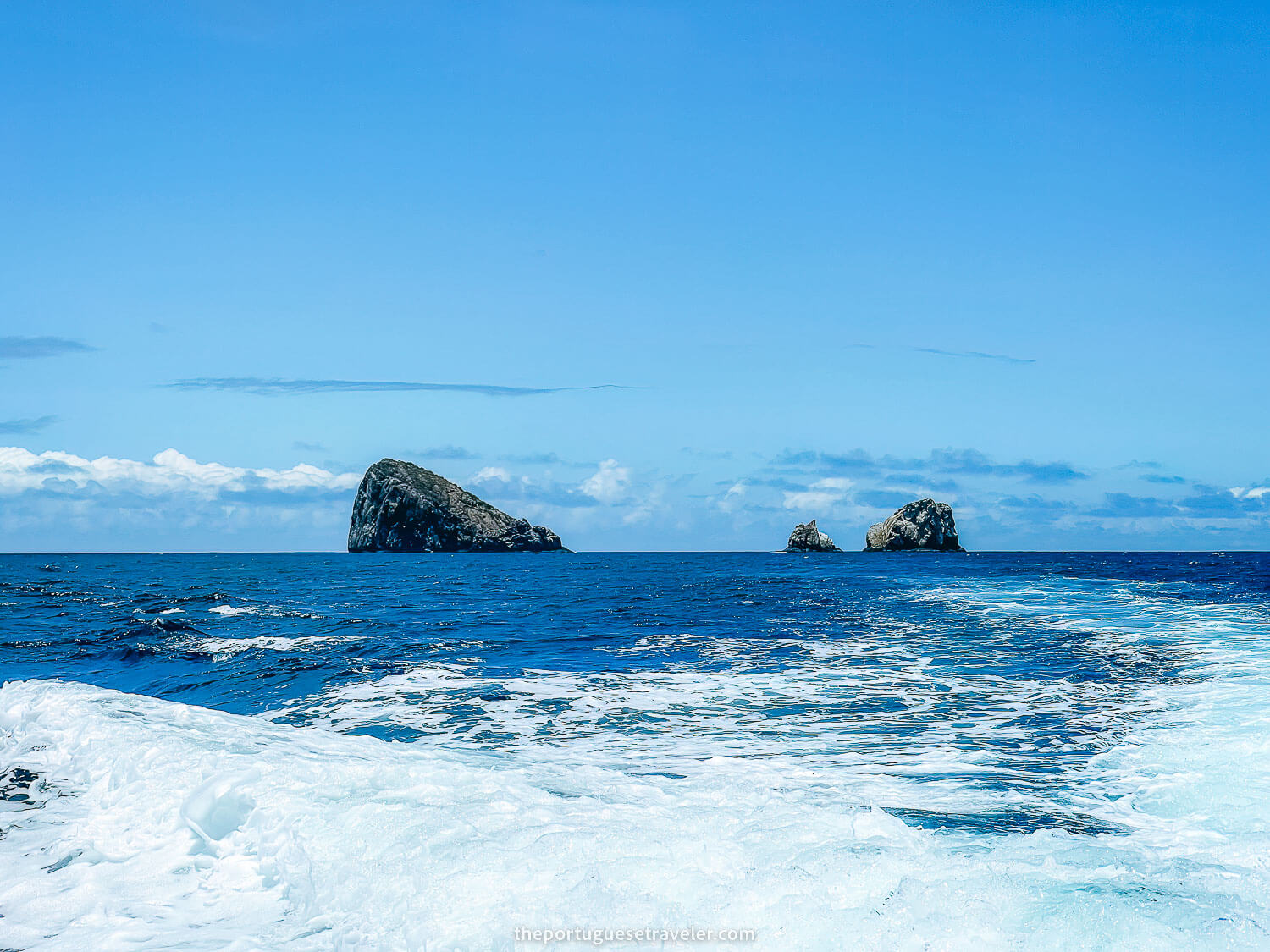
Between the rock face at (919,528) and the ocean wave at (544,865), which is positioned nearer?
the ocean wave at (544,865)

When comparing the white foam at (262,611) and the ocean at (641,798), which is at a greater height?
the ocean at (641,798)

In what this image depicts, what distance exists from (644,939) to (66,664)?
58.3 ft

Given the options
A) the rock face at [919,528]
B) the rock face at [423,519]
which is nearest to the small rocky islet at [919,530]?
the rock face at [919,528]

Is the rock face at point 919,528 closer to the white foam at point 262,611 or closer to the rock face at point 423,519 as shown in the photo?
the rock face at point 423,519

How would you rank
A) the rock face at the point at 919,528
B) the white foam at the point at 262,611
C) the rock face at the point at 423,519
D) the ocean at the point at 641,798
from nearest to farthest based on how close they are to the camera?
the ocean at the point at 641,798 → the white foam at the point at 262,611 → the rock face at the point at 919,528 → the rock face at the point at 423,519

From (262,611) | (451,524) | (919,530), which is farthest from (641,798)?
(451,524)

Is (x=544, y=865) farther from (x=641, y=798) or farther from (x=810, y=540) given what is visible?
(x=810, y=540)

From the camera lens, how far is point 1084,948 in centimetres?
432

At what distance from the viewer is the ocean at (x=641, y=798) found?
4840mm

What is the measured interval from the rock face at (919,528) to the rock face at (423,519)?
7643 centimetres

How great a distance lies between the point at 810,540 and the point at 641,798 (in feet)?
522

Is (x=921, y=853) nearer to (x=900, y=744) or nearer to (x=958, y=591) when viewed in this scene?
(x=900, y=744)

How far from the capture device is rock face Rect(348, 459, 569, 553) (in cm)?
16238

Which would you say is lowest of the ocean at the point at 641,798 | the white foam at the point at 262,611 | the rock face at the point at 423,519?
the white foam at the point at 262,611
